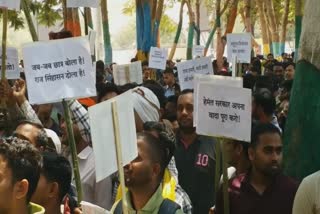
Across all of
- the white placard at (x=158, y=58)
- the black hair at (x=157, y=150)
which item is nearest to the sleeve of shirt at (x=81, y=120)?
the black hair at (x=157, y=150)

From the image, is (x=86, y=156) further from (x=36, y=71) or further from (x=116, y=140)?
(x=116, y=140)

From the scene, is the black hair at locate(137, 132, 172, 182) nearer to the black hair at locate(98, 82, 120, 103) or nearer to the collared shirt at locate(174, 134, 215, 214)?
the collared shirt at locate(174, 134, 215, 214)

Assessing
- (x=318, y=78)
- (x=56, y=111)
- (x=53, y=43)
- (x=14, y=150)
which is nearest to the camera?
(x=14, y=150)

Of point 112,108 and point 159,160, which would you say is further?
point 159,160

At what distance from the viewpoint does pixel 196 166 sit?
496 cm

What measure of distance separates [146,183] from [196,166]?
1.45 meters

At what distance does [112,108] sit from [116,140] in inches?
5.5

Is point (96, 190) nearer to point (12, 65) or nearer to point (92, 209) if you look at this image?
point (92, 209)

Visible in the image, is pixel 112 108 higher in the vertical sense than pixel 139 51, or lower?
higher

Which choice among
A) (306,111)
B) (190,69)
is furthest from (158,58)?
(306,111)

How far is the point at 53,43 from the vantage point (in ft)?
13.5

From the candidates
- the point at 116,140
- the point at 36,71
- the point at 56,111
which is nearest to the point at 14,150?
the point at 116,140

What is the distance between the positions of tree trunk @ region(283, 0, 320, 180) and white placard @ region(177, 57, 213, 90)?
2.92m

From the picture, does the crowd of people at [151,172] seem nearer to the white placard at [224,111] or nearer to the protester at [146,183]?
the protester at [146,183]
